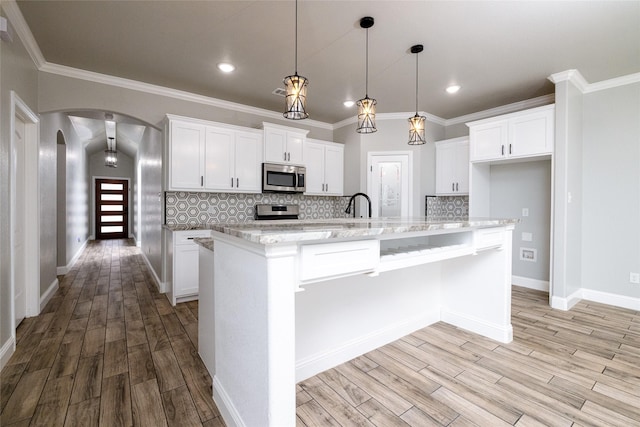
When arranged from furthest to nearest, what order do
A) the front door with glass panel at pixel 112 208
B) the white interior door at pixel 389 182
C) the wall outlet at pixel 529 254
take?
the front door with glass panel at pixel 112 208 → the white interior door at pixel 389 182 → the wall outlet at pixel 529 254

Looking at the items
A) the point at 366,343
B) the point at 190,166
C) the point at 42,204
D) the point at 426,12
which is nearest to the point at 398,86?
the point at 426,12

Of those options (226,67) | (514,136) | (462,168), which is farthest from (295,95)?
(462,168)

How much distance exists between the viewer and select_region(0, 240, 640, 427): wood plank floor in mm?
1664

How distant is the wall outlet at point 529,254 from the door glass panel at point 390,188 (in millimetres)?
1823

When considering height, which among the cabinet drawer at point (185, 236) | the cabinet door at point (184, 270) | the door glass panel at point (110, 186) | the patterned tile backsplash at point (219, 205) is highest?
the door glass panel at point (110, 186)

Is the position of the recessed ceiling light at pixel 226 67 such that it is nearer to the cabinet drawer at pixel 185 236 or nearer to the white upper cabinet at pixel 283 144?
the white upper cabinet at pixel 283 144

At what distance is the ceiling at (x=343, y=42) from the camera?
2.35 meters

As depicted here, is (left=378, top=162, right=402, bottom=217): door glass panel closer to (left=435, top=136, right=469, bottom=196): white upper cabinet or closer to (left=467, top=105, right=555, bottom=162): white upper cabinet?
(left=435, top=136, right=469, bottom=196): white upper cabinet

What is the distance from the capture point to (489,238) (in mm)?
2400

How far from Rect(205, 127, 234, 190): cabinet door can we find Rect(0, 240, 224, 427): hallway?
156 cm

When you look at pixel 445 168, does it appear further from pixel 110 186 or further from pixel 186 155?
pixel 110 186


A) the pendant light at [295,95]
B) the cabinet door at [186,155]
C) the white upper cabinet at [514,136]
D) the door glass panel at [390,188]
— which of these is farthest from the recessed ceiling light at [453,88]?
the cabinet door at [186,155]

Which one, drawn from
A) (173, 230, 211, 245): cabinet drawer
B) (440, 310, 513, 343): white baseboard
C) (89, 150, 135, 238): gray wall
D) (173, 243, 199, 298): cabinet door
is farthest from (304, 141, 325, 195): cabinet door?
(89, 150, 135, 238): gray wall

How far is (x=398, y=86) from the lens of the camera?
386 centimetres
